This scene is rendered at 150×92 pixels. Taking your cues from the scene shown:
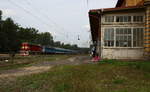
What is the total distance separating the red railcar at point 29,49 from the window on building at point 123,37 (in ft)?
79.2

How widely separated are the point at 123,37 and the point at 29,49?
27567mm

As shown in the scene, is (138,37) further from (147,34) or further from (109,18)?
(109,18)

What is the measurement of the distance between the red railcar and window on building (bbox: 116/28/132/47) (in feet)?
79.2

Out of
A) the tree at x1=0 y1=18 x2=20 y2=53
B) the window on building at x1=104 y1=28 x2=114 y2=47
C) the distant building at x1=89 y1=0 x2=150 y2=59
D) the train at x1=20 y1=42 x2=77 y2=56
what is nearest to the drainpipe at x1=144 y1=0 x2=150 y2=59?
the distant building at x1=89 y1=0 x2=150 y2=59

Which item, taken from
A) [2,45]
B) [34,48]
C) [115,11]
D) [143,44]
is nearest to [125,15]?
[115,11]

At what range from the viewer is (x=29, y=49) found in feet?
122

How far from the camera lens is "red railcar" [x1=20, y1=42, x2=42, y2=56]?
116 ft

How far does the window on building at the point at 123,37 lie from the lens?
13531 millimetres

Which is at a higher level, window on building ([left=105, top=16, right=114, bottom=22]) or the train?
window on building ([left=105, top=16, right=114, bottom=22])

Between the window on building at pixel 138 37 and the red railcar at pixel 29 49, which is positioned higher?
the window on building at pixel 138 37

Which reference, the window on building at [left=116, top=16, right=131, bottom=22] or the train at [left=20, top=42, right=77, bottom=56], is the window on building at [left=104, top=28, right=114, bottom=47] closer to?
the window on building at [left=116, top=16, right=131, bottom=22]

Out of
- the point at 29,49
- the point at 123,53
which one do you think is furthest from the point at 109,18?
the point at 29,49

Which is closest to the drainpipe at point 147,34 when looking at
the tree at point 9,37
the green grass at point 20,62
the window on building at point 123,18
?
Result: the window on building at point 123,18

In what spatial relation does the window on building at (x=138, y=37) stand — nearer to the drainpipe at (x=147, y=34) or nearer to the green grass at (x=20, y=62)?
the drainpipe at (x=147, y=34)
